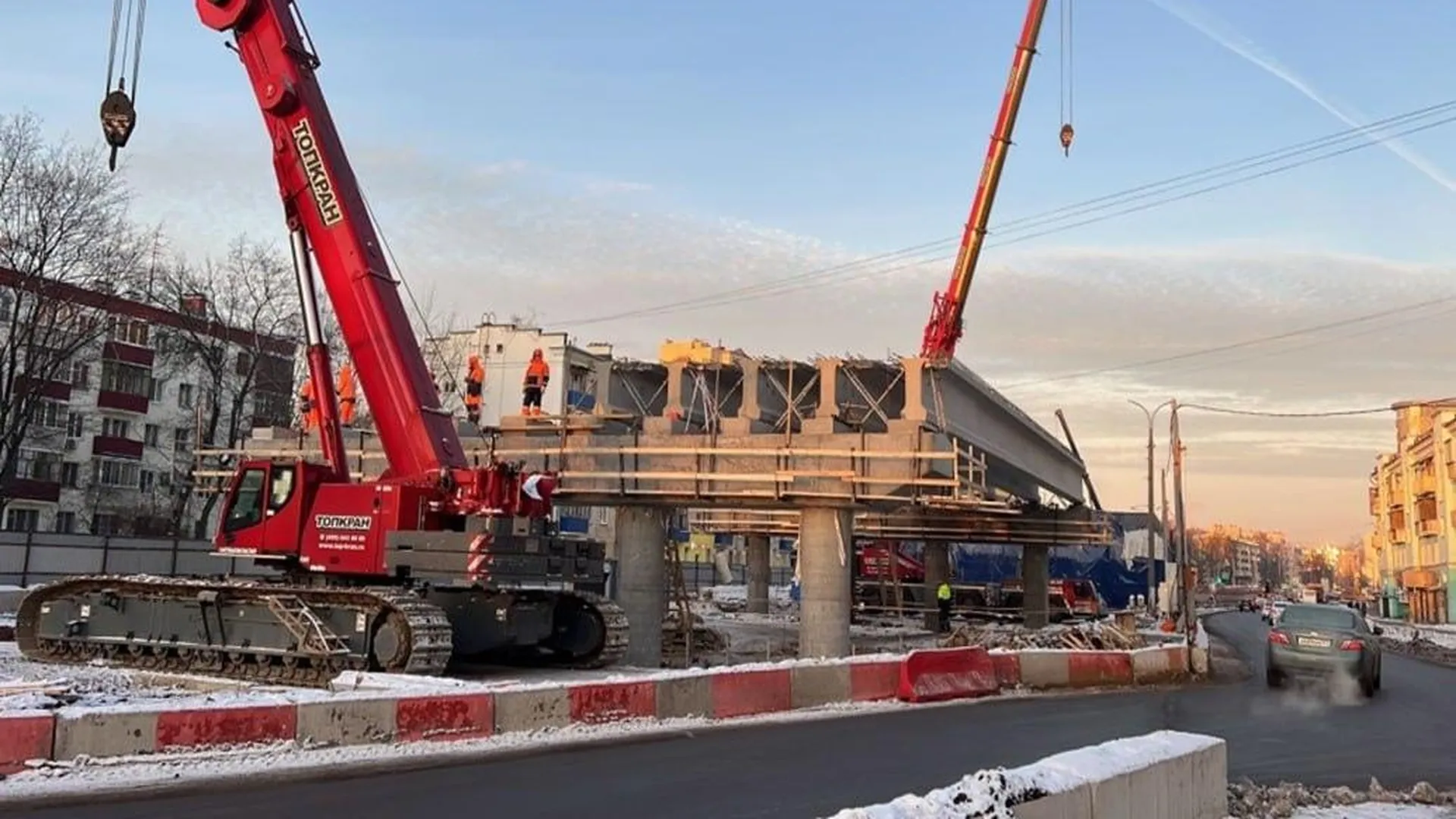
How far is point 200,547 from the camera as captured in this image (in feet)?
116

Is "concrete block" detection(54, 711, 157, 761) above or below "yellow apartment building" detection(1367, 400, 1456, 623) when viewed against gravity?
below

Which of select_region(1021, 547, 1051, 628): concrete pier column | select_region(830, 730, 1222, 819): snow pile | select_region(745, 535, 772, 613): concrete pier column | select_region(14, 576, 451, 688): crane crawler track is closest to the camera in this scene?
select_region(830, 730, 1222, 819): snow pile

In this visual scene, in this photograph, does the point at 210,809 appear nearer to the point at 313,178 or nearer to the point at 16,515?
the point at 313,178

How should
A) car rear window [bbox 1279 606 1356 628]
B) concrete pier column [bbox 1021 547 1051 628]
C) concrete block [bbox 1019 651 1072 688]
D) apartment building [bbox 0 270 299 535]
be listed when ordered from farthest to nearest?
1. apartment building [bbox 0 270 299 535]
2. concrete pier column [bbox 1021 547 1051 628]
3. car rear window [bbox 1279 606 1356 628]
4. concrete block [bbox 1019 651 1072 688]

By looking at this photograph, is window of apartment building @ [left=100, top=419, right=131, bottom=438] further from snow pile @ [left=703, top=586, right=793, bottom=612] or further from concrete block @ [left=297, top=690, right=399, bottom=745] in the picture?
concrete block @ [left=297, top=690, right=399, bottom=745]

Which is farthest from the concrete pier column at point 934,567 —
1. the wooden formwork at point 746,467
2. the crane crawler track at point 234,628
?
the crane crawler track at point 234,628

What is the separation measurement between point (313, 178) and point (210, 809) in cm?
1122

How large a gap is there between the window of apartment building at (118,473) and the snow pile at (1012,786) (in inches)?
2670

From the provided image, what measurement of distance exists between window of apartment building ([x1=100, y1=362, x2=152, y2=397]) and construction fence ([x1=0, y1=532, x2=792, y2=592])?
3346cm

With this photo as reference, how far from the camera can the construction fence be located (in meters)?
31.9

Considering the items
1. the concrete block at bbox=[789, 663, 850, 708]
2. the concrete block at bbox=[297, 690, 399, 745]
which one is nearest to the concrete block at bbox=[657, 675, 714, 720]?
the concrete block at bbox=[789, 663, 850, 708]

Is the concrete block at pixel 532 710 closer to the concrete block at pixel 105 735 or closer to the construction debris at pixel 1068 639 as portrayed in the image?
the concrete block at pixel 105 735

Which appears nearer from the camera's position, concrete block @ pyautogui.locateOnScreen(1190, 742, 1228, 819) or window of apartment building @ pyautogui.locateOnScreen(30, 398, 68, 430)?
concrete block @ pyautogui.locateOnScreen(1190, 742, 1228, 819)

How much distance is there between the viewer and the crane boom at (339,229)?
56.9 feet
